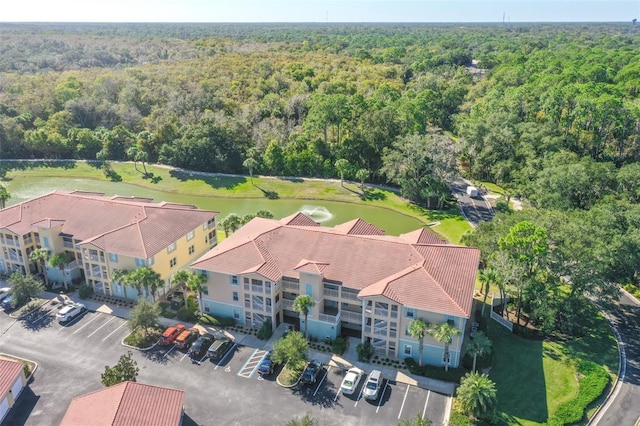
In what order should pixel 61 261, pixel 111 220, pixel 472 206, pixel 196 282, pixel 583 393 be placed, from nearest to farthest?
pixel 583 393, pixel 196 282, pixel 61 261, pixel 111 220, pixel 472 206

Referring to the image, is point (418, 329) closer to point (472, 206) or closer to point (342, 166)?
point (472, 206)

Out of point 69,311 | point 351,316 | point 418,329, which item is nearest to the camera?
point 418,329

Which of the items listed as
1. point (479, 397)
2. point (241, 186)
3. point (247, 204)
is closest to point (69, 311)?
point (479, 397)

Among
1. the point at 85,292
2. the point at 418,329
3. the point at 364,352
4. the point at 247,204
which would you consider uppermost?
the point at 418,329

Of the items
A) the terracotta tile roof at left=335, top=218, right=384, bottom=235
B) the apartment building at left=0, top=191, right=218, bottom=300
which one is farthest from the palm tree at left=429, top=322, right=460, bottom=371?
the apartment building at left=0, top=191, right=218, bottom=300

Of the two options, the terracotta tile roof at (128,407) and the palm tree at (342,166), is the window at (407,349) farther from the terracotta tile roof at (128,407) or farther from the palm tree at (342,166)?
the palm tree at (342,166)

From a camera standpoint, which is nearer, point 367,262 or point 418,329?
point 418,329

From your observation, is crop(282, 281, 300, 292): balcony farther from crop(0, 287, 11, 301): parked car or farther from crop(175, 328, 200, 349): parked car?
crop(0, 287, 11, 301): parked car

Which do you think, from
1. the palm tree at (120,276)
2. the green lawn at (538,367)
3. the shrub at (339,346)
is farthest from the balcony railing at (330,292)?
the palm tree at (120,276)
